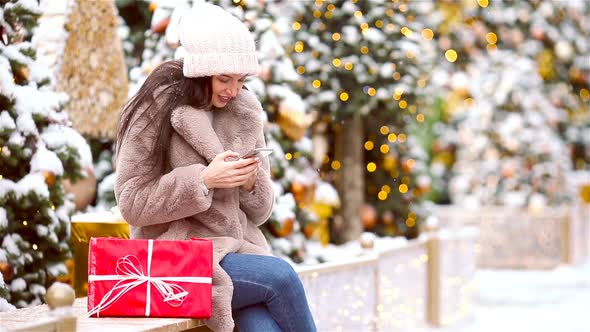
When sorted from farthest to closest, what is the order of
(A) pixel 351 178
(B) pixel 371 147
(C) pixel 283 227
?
1. (B) pixel 371 147
2. (A) pixel 351 178
3. (C) pixel 283 227

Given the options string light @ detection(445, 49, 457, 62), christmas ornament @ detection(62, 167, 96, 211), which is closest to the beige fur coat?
christmas ornament @ detection(62, 167, 96, 211)

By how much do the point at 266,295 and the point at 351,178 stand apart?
210 inches

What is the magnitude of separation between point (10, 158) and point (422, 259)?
4.16m

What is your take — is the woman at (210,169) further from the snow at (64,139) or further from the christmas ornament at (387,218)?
the christmas ornament at (387,218)

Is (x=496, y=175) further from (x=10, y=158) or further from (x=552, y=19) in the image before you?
(x=10, y=158)

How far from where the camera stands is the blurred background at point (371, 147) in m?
4.92

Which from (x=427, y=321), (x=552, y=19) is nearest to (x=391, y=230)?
(x=427, y=321)

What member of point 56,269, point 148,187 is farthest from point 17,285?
point 148,187

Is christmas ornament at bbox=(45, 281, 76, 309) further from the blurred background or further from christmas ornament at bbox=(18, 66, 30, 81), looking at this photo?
christmas ornament at bbox=(18, 66, 30, 81)

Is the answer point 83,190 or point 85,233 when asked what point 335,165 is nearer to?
point 83,190

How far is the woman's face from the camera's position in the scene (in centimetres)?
→ 371

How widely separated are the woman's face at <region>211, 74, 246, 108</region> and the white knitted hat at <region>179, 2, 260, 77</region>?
0.05 m

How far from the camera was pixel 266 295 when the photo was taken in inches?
141

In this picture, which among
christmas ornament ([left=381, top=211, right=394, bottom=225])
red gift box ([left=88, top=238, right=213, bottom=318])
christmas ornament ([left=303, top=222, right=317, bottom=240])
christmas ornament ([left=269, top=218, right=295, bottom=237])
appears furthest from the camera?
christmas ornament ([left=381, top=211, right=394, bottom=225])
